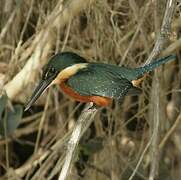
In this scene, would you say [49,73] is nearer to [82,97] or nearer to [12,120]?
[82,97]

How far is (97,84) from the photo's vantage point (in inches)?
99.2

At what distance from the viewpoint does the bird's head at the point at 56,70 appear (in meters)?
2.43

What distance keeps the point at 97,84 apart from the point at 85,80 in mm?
51

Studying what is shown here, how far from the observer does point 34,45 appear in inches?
136

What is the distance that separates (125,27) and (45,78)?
107 cm

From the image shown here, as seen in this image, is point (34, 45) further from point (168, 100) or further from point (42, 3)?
point (168, 100)

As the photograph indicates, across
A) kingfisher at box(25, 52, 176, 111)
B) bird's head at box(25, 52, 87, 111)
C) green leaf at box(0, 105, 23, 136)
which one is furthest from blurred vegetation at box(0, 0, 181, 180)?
bird's head at box(25, 52, 87, 111)

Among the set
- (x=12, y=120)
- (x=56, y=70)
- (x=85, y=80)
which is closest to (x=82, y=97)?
(x=85, y=80)

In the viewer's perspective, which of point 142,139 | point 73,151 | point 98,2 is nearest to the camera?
point 73,151

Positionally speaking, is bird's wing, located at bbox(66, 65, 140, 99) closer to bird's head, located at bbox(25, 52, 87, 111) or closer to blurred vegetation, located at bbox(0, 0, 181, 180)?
bird's head, located at bbox(25, 52, 87, 111)

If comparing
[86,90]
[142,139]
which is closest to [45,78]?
[86,90]

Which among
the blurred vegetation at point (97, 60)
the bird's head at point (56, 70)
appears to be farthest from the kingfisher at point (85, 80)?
the blurred vegetation at point (97, 60)

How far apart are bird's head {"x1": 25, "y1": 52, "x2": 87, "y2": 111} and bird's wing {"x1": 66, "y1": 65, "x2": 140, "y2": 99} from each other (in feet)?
0.11

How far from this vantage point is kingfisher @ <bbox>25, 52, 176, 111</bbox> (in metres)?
2.44
